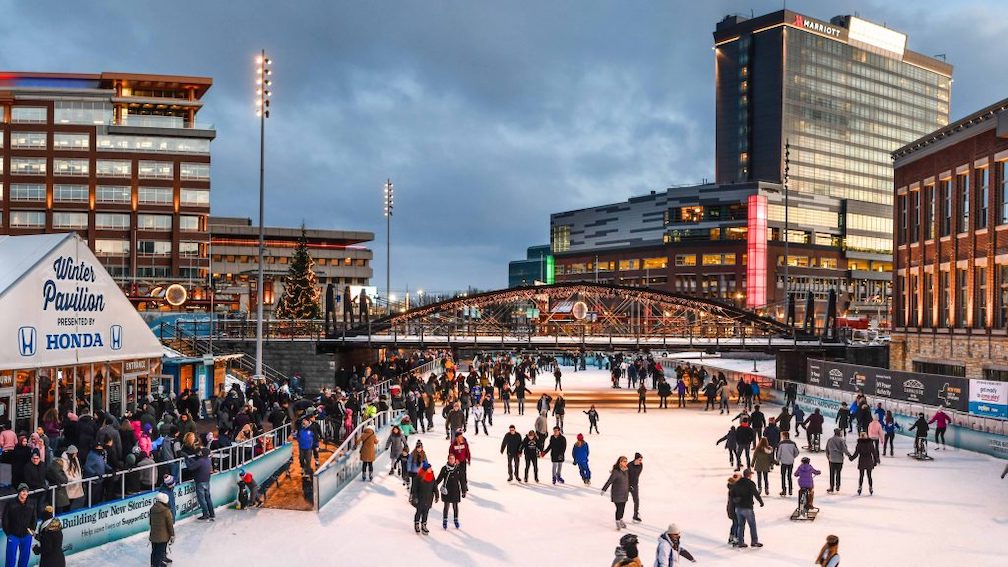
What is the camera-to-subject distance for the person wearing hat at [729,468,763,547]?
45.4 ft

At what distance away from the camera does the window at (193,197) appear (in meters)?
79.4

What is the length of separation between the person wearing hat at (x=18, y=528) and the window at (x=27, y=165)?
251 ft

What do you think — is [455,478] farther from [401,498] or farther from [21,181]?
[21,181]

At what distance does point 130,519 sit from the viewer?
1427cm

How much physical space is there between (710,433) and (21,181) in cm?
7354

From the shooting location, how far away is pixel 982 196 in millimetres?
36875

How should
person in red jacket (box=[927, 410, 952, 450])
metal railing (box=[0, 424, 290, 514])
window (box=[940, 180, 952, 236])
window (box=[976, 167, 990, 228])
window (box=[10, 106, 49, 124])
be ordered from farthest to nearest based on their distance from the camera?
window (box=[10, 106, 49, 124]) → window (box=[940, 180, 952, 236]) → window (box=[976, 167, 990, 228]) → person in red jacket (box=[927, 410, 952, 450]) → metal railing (box=[0, 424, 290, 514])

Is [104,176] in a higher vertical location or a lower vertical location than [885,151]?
lower

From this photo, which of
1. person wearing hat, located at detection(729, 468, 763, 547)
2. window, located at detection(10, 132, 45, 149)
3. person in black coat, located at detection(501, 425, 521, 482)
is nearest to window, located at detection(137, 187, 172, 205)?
window, located at detection(10, 132, 45, 149)

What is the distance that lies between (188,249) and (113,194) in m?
8.63

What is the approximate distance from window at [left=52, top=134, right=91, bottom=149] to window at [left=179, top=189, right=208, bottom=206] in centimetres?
986

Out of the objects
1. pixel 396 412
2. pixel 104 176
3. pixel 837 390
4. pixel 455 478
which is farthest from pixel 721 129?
pixel 455 478

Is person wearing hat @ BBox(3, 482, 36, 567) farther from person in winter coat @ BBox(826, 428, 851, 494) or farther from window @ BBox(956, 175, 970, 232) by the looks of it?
window @ BBox(956, 175, 970, 232)

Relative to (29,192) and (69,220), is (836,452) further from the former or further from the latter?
(29,192)
